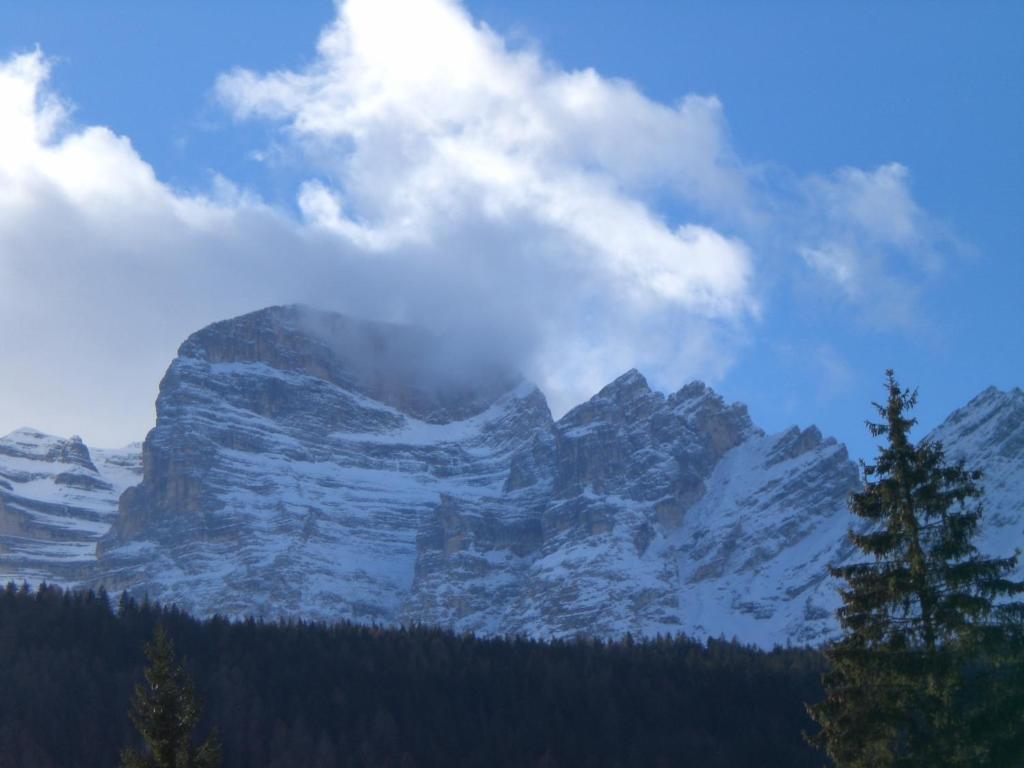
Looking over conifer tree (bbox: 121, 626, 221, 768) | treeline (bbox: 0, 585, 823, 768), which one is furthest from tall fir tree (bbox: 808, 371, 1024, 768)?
treeline (bbox: 0, 585, 823, 768)

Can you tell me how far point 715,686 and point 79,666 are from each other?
5904cm

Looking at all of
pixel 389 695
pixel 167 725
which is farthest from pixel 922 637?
pixel 389 695

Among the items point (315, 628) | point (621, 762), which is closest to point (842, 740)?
point (621, 762)

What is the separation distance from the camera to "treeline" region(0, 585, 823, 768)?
387ft

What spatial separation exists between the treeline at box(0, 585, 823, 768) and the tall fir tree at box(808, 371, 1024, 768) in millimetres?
81914

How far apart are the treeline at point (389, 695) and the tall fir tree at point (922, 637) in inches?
3225

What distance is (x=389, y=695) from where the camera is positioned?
456 feet

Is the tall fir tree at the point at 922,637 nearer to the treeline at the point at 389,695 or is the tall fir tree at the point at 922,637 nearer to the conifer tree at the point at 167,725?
the conifer tree at the point at 167,725

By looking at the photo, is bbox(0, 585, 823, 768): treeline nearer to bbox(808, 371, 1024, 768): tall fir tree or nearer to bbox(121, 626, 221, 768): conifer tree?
bbox(121, 626, 221, 768): conifer tree

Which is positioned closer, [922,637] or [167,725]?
[167,725]

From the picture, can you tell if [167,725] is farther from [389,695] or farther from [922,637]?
[389,695]

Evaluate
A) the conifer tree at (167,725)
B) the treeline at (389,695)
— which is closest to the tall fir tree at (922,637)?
the conifer tree at (167,725)

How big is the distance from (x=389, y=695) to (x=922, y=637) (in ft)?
364

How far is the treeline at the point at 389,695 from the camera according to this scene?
11781cm
